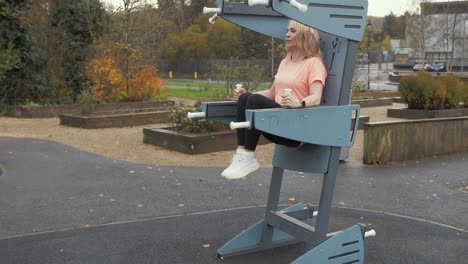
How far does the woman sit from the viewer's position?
3664mm

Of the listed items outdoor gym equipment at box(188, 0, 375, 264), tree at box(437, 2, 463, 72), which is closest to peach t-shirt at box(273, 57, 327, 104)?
outdoor gym equipment at box(188, 0, 375, 264)

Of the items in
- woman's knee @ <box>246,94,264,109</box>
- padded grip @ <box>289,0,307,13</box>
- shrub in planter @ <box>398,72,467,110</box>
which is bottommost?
shrub in planter @ <box>398,72,467,110</box>

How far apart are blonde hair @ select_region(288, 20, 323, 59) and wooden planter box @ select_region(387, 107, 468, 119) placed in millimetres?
12152

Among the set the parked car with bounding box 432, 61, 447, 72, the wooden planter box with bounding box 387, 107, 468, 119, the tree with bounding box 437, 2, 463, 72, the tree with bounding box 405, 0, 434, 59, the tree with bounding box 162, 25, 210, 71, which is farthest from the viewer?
the parked car with bounding box 432, 61, 447, 72

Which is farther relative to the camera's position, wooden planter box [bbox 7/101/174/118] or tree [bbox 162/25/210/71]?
tree [bbox 162/25/210/71]

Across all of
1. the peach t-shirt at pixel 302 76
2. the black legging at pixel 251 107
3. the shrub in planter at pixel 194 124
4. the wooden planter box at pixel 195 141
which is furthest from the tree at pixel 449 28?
the black legging at pixel 251 107

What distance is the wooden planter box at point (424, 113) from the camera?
15188 mm

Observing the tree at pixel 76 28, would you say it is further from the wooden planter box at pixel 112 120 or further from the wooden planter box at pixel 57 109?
the wooden planter box at pixel 112 120

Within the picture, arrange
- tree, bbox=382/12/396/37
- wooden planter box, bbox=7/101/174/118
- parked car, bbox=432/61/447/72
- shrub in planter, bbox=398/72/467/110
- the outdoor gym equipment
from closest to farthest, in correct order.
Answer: the outdoor gym equipment, shrub in planter, bbox=398/72/467/110, wooden planter box, bbox=7/101/174/118, parked car, bbox=432/61/447/72, tree, bbox=382/12/396/37

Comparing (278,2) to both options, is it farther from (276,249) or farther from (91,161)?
(91,161)

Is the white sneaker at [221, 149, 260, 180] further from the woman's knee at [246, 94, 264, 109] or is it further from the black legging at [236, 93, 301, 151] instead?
the woman's knee at [246, 94, 264, 109]

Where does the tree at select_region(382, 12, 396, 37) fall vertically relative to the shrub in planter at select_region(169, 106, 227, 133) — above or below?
above

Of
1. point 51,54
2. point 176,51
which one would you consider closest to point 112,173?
point 51,54

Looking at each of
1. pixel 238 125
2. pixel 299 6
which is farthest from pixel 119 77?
pixel 299 6
